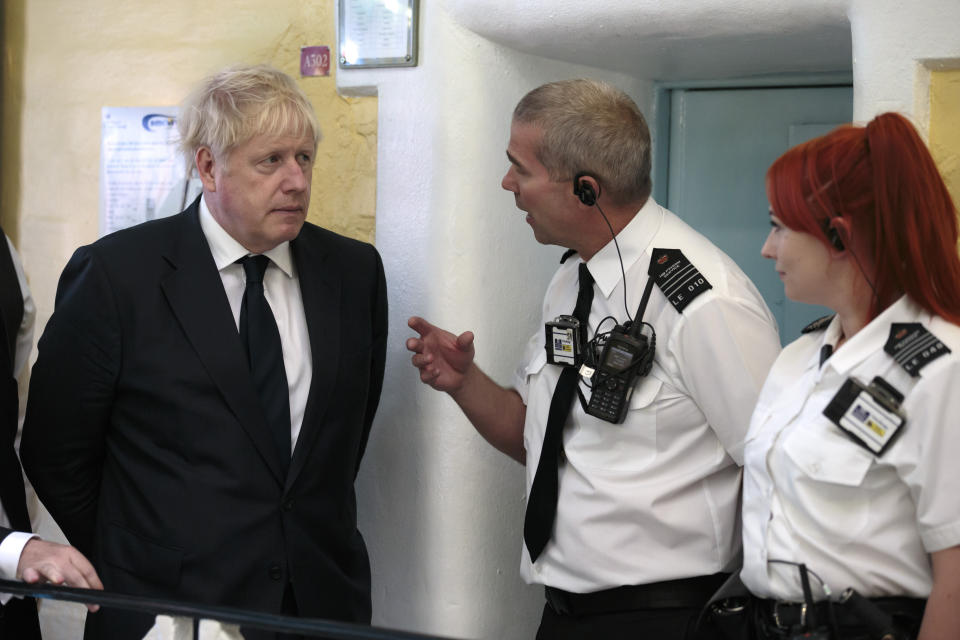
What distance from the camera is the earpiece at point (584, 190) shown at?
8.09 ft

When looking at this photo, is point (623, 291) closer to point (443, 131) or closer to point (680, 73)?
point (443, 131)

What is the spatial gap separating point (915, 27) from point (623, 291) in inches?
34.4

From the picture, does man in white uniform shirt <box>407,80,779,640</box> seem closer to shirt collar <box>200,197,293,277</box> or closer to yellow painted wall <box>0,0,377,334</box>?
shirt collar <box>200,197,293,277</box>

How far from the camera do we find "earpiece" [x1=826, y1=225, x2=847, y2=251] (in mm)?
1868

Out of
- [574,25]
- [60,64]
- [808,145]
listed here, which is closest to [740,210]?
[574,25]

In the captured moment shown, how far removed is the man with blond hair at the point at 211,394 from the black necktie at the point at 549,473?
0.46 m

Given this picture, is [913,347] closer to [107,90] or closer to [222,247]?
[222,247]

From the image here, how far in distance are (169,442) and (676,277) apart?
1.16 meters

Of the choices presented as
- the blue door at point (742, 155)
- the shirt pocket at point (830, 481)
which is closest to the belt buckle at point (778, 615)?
the shirt pocket at point (830, 481)

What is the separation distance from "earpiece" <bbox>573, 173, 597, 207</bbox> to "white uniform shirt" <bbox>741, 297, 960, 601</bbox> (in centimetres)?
68

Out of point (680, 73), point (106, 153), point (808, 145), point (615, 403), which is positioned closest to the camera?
point (808, 145)

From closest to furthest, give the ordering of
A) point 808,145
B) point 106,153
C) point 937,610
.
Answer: point 937,610 → point 808,145 → point 106,153

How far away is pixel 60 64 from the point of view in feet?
12.2

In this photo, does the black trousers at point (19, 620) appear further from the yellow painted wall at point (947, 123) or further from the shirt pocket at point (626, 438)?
the yellow painted wall at point (947, 123)
